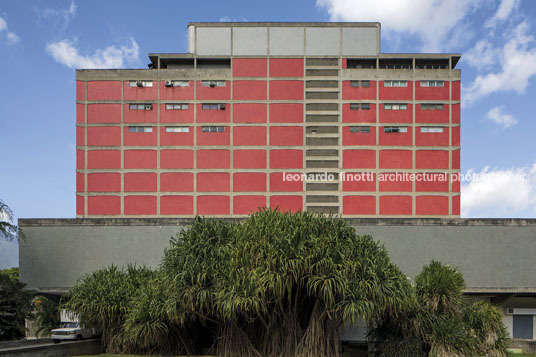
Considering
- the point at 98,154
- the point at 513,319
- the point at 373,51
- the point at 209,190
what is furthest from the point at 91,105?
the point at 513,319

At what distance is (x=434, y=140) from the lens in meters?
47.4

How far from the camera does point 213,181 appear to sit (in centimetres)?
4694

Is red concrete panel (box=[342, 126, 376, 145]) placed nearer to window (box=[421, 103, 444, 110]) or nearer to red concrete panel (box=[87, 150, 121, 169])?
window (box=[421, 103, 444, 110])

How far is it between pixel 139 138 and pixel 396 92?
2758cm

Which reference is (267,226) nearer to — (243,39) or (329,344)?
(329,344)

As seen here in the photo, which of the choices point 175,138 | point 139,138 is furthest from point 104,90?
point 175,138

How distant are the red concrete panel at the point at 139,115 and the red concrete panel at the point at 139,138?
0.97 m

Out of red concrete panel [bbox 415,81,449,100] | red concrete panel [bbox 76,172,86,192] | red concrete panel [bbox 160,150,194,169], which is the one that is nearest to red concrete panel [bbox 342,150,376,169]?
red concrete panel [bbox 415,81,449,100]

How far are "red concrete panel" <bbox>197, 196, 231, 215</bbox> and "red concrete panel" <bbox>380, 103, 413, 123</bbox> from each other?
18527mm

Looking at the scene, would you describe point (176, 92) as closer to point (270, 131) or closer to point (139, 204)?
point (270, 131)

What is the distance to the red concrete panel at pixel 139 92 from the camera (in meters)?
47.7

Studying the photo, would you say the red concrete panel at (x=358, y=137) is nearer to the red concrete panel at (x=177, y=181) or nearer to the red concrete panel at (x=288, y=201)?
the red concrete panel at (x=288, y=201)

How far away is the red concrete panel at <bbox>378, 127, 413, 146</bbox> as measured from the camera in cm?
4734

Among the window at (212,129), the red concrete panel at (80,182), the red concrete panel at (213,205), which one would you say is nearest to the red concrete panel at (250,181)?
the red concrete panel at (213,205)
